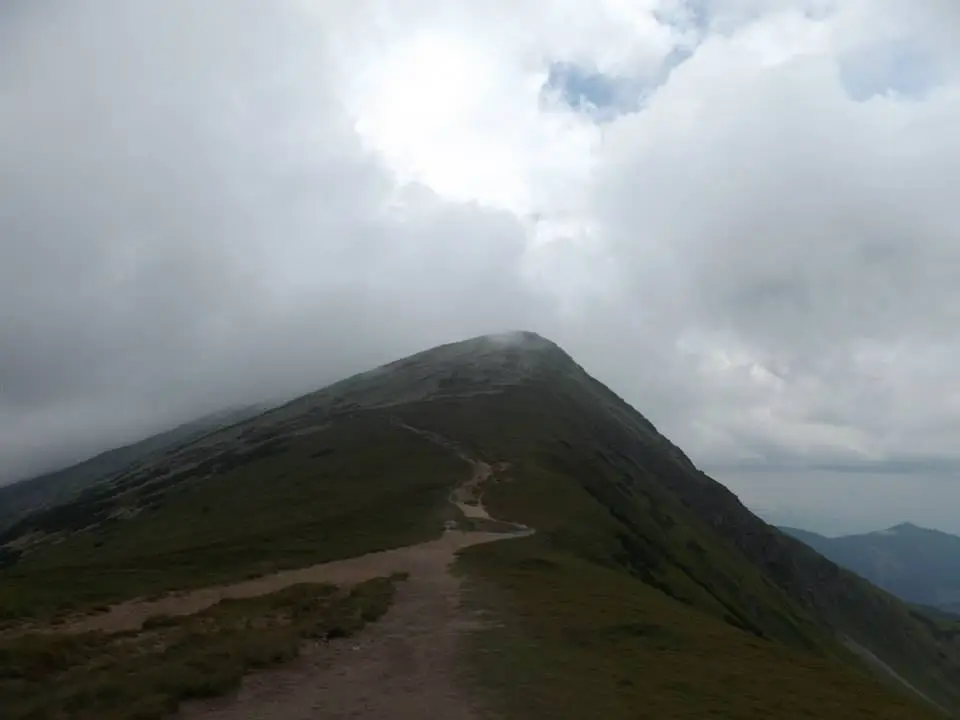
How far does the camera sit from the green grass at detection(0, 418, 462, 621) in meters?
53.2

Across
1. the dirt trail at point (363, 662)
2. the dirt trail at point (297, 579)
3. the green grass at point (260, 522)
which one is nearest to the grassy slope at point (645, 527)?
the dirt trail at point (363, 662)

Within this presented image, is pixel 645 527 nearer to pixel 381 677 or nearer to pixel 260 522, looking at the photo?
pixel 260 522

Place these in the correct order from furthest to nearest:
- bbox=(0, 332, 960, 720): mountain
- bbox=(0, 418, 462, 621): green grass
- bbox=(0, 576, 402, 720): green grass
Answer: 1. bbox=(0, 418, 462, 621): green grass
2. bbox=(0, 332, 960, 720): mountain
3. bbox=(0, 576, 402, 720): green grass

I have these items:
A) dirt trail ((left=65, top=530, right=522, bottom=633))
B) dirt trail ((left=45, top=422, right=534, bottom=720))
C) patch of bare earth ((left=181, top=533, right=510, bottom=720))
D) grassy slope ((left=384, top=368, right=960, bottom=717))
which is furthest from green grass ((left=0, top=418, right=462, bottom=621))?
patch of bare earth ((left=181, top=533, right=510, bottom=720))

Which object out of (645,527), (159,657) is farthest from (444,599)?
(645,527)

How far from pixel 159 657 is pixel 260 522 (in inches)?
2645

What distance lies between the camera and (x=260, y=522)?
9375 centimetres

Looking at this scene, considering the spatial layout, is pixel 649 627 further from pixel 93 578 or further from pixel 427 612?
pixel 93 578

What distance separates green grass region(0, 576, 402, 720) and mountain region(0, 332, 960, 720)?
12 cm

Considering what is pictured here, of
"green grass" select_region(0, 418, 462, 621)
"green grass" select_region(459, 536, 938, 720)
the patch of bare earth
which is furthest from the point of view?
"green grass" select_region(0, 418, 462, 621)

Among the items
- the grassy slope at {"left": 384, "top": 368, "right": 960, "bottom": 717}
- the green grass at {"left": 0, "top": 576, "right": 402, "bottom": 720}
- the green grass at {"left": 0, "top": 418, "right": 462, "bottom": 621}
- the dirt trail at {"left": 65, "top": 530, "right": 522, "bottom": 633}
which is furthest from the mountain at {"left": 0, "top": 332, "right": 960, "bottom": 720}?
the grassy slope at {"left": 384, "top": 368, "right": 960, "bottom": 717}

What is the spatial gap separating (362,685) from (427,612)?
12397mm

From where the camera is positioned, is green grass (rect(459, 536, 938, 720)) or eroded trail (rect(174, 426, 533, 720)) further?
green grass (rect(459, 536, 938, 720))

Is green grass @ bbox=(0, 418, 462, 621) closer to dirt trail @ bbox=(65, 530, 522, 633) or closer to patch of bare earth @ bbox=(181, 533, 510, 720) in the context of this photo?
dirt trail @ bbox=(65, 530, 522, 633)
